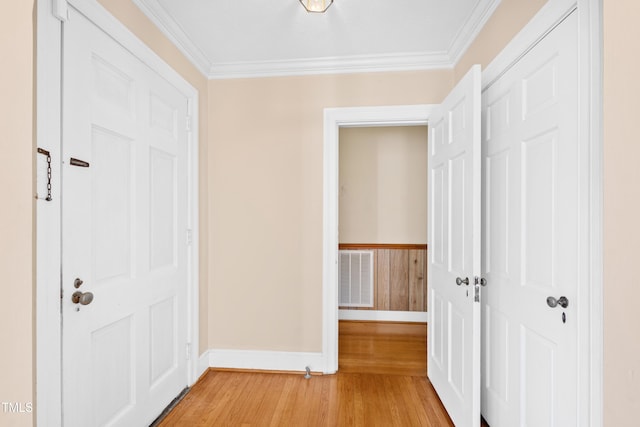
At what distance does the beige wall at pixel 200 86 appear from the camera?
1.75m

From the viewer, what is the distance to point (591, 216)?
42.6 inches

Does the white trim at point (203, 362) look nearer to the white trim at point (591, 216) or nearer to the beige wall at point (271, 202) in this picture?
the beige wall at point (271, 202)

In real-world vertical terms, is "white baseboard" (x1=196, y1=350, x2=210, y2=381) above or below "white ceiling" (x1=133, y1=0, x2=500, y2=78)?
below

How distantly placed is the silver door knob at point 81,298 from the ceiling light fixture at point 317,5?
181cm

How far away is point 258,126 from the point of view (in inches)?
101

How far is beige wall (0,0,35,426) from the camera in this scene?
2.70 feet

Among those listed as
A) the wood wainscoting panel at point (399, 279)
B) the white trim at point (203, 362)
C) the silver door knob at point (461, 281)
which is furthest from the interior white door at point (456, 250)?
the white trim at point (203, 362)

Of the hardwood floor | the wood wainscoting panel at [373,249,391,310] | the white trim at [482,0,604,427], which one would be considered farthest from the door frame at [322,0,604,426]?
the wood wainscoting panel at [373,249,391,310]

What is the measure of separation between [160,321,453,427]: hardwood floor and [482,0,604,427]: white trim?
1.04m

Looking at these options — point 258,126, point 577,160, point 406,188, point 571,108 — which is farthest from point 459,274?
point 406,188

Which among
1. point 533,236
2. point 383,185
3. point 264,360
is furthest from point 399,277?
point 533,236

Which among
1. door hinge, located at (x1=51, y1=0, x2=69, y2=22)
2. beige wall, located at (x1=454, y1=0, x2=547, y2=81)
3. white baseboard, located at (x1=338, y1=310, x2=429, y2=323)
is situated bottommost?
white baseboard, located at (x1=338, y1=310, x2=429, y2=323)

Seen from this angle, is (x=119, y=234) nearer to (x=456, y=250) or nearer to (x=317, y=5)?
(x=317, y=5)

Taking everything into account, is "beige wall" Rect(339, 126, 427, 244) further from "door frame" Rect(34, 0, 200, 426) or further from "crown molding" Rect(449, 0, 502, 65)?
"door frame" Rect(34, 0, 200, 426)
